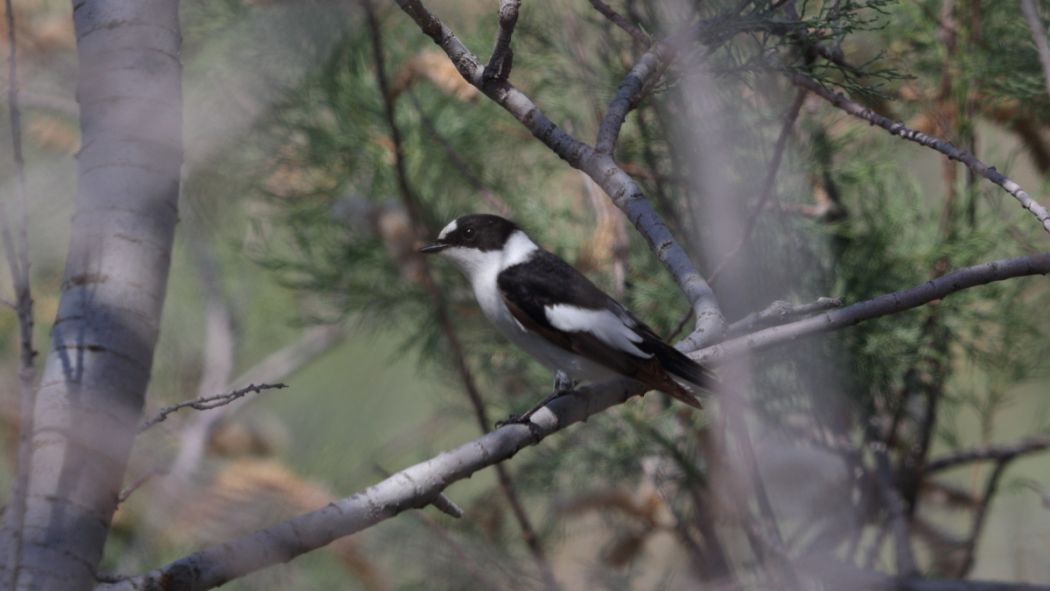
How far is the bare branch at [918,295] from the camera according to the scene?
7.14 ft

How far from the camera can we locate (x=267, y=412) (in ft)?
20.7

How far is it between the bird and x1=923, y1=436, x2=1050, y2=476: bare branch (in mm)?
1515

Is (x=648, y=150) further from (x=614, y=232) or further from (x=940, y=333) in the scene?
(x=940, y=333)

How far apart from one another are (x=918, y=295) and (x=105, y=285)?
59.6 inches

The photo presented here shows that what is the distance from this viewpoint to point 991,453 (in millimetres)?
3896

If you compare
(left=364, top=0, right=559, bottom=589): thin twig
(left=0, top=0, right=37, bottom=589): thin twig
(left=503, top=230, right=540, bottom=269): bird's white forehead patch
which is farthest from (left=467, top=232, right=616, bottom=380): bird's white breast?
(left=0, top=0, right=37, bottom=589): thin twig

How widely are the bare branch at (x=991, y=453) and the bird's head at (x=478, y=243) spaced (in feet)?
5.48

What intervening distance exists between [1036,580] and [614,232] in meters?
2.37

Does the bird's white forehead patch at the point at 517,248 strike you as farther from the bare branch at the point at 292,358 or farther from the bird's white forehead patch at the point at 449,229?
the bare branch at the point at 292,358

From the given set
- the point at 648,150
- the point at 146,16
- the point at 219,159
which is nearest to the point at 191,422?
the point at 219,159

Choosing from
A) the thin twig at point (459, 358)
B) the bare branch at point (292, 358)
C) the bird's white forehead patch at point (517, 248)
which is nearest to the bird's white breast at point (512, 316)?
the bird's white forehead patch at point (517, 248)

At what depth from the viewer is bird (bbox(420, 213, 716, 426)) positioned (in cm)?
275

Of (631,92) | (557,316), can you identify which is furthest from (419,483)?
(557,316)

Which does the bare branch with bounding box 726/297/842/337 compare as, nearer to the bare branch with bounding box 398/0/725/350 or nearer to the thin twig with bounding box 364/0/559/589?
the bare branch with bounding box 398/0/725/350
